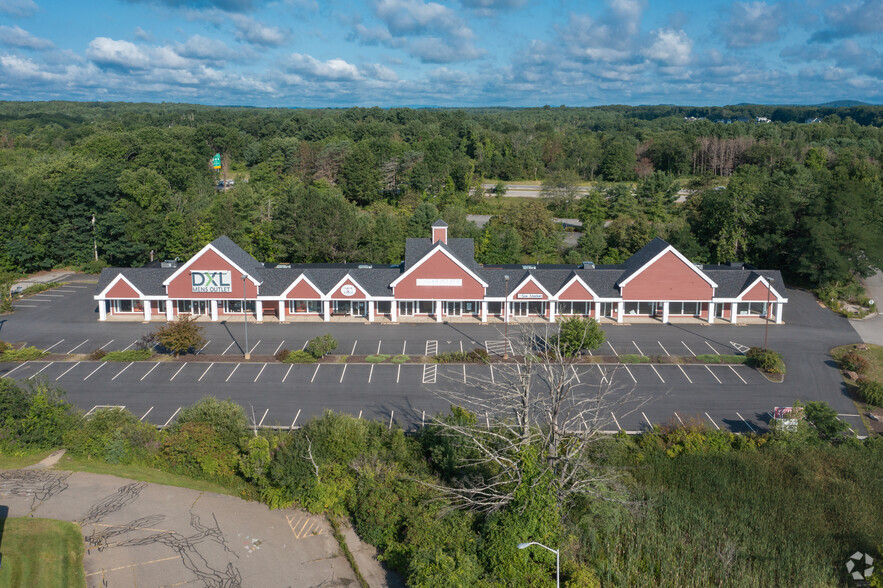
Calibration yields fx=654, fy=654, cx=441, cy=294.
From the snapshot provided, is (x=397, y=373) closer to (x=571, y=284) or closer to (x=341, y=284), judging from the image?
(x=341, y=284)

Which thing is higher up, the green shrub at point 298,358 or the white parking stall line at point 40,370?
the green shrub at point 298,358

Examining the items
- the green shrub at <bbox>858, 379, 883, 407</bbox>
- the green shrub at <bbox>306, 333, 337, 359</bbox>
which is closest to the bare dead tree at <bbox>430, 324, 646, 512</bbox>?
the green shrub at <bbox>306, 333, 337, 359</bbox>

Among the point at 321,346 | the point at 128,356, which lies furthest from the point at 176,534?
the point at 128,356

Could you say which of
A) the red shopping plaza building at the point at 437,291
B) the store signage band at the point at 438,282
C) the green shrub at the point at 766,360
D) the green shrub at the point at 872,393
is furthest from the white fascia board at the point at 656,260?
the green shrub at the point at 872,393

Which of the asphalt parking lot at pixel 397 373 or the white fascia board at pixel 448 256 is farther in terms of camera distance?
the white fascia board at pixel 448 256

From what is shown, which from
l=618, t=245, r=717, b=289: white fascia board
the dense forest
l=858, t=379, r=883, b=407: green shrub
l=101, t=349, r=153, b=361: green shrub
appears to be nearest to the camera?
l=858, t=379, r=883, b=407: green shrub

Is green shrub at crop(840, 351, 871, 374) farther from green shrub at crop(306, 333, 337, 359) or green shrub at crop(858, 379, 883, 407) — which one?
green shrub at crop(306, 333, 337, 359)

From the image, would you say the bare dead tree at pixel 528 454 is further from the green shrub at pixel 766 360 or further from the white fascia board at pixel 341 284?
the white fascia board at pixel 341 284
